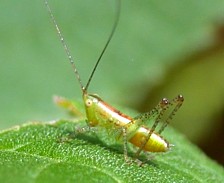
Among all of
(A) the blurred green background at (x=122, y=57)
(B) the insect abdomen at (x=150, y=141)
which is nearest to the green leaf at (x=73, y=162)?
(B) the insect abdomen at (x=150, y=141)

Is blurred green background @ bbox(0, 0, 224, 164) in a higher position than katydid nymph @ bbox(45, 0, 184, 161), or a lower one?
higher

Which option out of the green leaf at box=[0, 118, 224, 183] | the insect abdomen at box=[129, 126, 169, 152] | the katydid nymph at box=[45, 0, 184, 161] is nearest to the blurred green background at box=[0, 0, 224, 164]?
the green leaf at box=[0, 118, 224, 183]

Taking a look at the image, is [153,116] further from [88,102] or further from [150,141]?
[88,102]

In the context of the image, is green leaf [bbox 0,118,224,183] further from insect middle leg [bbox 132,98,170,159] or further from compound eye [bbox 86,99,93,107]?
compound eye [bbox 86,99,93,107]

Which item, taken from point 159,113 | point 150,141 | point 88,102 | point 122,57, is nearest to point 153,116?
point 159,113

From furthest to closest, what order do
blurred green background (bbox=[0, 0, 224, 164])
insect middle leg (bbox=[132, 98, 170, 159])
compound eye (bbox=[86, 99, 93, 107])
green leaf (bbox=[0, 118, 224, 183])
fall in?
blurred green background (bbox=[0, 0, 224, 164]) → compound eye (bbox=[86, 99, 93, 107]) → insect middle leg (bbox=[132, 98, 170, 159]) → green leaf (bbox=[0, 118, 224, 183])

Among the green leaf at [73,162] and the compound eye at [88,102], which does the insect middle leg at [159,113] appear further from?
the compound eye at [88,102]
